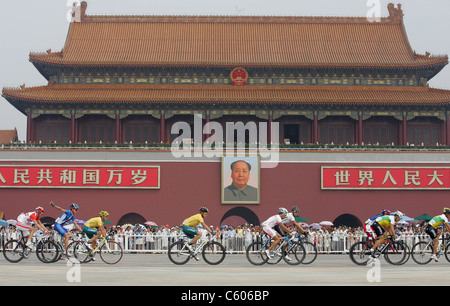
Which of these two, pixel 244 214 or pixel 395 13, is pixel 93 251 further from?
pixel 395 13

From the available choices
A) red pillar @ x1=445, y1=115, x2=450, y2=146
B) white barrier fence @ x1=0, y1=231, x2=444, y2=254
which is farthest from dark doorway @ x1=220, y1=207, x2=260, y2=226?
red pillar @ x1=445, y1=115, x2=450, y2=146

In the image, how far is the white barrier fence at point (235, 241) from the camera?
25.5m

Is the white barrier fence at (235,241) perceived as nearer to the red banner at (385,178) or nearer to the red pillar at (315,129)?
the red banner at (385,178)

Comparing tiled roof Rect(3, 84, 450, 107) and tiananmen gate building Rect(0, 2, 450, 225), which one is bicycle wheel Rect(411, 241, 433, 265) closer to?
tiananmen gate building Rect(0, 2, 450, 225)

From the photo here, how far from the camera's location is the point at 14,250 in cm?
1819

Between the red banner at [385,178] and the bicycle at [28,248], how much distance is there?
1961cm

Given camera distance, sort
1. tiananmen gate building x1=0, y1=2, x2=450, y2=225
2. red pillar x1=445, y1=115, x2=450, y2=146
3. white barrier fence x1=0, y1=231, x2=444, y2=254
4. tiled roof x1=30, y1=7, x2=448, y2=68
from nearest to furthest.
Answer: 1. white barrier fence x1=0, y1=231, x2=444, y2=254
2. tiananmen gate building x1=0, y1=2, x2=450, y2=225
3. red pillar x1=445, y1=115, x2=450, y2=146
4. tiled roof x1=30, y1=7, x2=448, y2=68

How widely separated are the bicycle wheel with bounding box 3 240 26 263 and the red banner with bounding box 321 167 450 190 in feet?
64.8

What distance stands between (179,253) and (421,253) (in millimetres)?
6561

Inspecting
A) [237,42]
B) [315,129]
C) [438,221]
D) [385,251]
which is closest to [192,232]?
[385,251]

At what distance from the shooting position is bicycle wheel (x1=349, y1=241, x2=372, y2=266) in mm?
17562

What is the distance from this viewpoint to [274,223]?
57.8 ft

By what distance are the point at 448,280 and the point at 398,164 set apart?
2303cm
